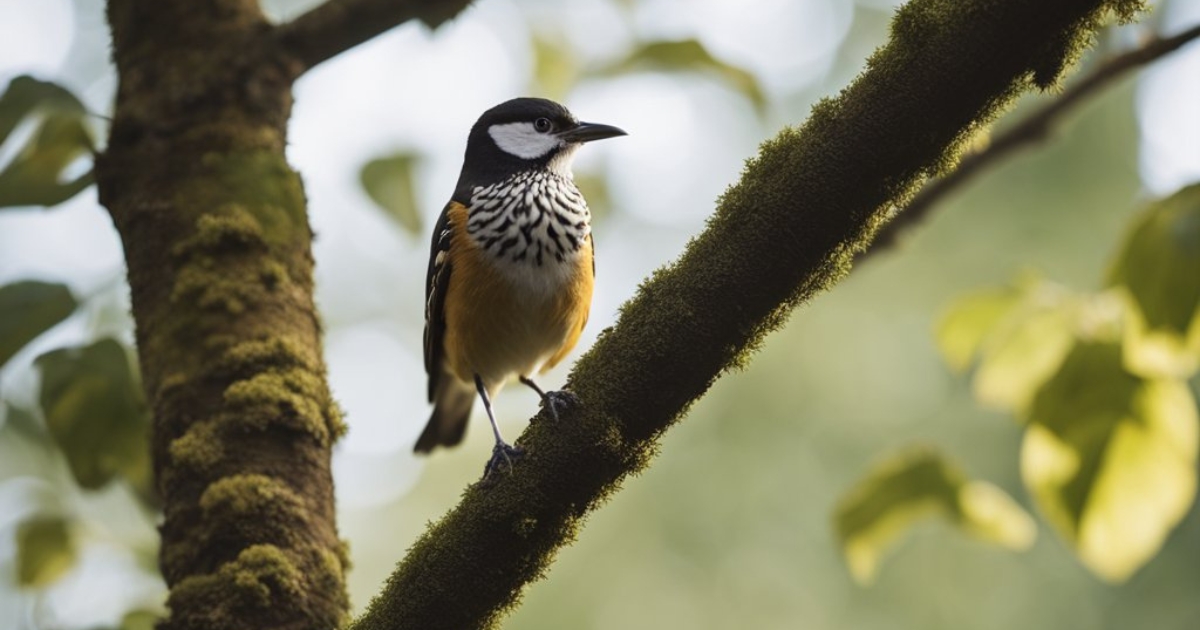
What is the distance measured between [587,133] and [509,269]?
84 centimetres

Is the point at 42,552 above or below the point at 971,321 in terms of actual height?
below

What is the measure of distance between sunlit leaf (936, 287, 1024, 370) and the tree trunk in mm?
1682

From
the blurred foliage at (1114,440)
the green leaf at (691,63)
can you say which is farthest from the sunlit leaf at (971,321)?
the green leaf at (691,63)

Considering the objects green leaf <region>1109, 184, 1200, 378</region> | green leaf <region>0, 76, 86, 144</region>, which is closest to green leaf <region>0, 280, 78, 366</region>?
green leaf <region>0, 76, 86, 144</region>

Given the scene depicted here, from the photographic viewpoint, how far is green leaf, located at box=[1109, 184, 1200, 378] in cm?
231

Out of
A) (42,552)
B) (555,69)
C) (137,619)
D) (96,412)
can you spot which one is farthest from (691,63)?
(42,552)

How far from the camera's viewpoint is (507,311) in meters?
3.97

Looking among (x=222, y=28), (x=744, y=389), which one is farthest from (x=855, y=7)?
(x=222, y=28)

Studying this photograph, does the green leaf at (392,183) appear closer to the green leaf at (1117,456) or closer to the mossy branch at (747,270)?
the mossy branch at (747,270)

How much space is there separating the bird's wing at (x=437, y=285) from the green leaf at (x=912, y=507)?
5.25 ft

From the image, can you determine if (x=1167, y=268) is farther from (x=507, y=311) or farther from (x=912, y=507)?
(x=507, y=311)

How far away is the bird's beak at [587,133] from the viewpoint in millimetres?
4551

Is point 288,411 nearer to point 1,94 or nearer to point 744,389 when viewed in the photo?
point 1,94

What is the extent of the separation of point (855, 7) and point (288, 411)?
11.4 meters
